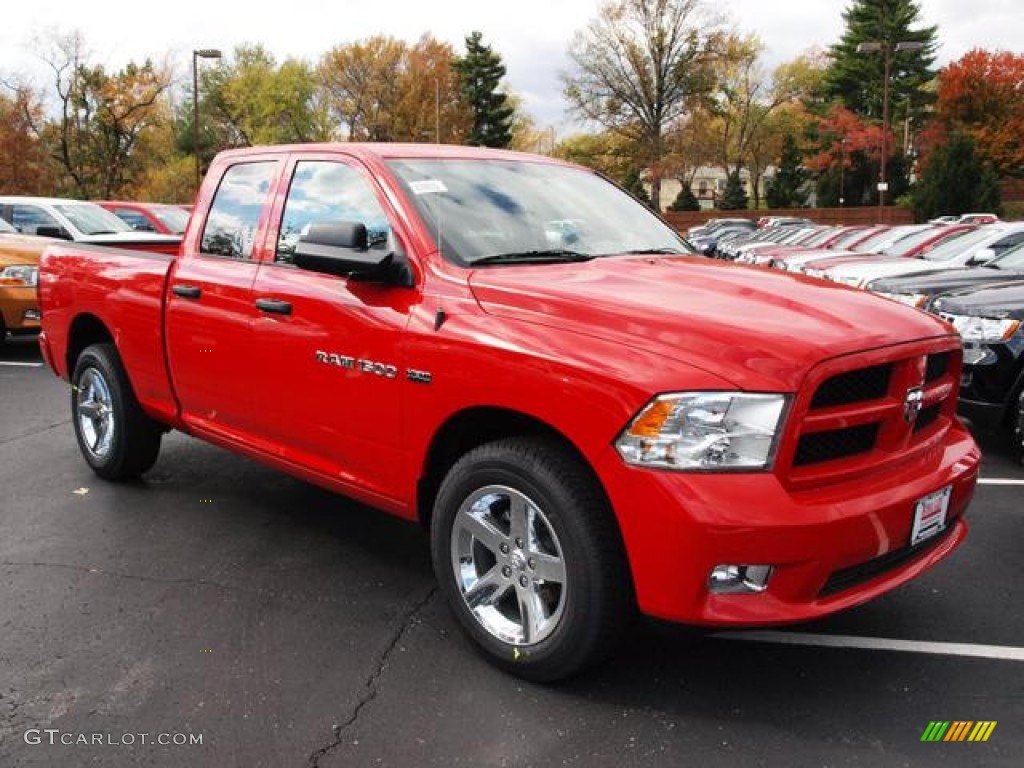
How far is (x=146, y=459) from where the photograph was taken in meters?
5.50

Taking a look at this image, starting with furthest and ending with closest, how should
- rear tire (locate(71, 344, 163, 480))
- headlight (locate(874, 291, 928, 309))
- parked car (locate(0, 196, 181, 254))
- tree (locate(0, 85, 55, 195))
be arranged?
tree (locate(0, 85, 55, 195)), parked car (locate(0, 196, 181, 254)), headlight (locate(874, 291, 928, 309)), rear tire (locate(71, 344, 163, 480))

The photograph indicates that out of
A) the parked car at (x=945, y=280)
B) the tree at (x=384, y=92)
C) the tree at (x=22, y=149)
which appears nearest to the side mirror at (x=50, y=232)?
the parked car at (x=945, y=280)

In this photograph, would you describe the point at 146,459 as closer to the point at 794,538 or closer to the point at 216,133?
the point at 794,538

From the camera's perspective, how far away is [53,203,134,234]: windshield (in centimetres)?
1319

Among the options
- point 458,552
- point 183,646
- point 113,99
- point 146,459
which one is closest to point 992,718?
point 458,552

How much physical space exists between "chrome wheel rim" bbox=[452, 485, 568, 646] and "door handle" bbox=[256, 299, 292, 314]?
Answer: 4.20 feet

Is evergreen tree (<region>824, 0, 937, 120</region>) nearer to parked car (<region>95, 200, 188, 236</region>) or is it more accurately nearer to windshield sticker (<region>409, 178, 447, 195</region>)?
parked car (<region>95, 200, 188, 236</region>)

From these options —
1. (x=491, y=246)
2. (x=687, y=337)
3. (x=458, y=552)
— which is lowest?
(x=458, y=552)

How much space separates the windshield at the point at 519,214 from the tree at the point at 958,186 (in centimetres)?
4250

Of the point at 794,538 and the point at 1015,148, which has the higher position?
the point at 1015,148

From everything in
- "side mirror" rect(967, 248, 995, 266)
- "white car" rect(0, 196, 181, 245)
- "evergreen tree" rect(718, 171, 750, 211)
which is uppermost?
"evergreen tree" rect(718, 171, 750, 211)

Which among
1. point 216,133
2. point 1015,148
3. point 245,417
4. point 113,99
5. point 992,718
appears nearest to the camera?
point 992,718

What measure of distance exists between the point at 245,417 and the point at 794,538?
2.67m

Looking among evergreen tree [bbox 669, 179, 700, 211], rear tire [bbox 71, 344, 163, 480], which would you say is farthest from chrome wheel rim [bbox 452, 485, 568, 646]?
evergreen tree [bbox 669, 179, 700, 211]
